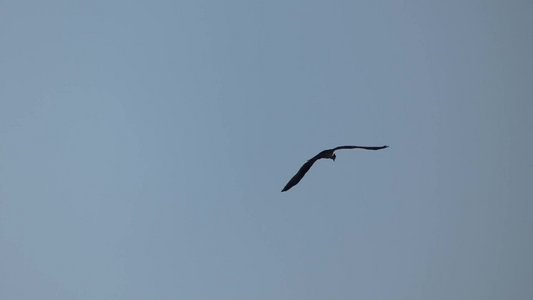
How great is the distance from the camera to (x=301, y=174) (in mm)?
16906

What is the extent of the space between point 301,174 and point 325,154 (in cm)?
132

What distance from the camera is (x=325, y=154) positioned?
17797mm
